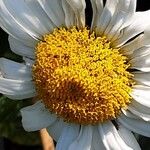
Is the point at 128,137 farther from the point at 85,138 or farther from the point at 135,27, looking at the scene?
the point at 135,27

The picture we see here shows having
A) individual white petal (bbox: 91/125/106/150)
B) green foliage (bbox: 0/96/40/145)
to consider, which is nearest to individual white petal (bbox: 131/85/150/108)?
individual white petal (bbox: 91/125/106/150)

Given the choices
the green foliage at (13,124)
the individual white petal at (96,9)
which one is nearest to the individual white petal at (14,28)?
the individual white petal at (96,9)

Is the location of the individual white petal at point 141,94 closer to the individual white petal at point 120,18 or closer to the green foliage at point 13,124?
the individual white petal at point 120,18

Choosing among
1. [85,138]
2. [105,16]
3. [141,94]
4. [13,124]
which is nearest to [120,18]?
[105,16]

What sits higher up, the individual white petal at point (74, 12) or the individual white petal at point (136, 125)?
the individual white petal at point (74, 12)

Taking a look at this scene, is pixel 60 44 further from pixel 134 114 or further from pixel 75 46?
pixel 134 114

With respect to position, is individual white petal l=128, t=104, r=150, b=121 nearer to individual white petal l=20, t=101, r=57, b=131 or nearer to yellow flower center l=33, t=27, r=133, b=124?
yellow flower center l=33, t=27, r=133, b=124
